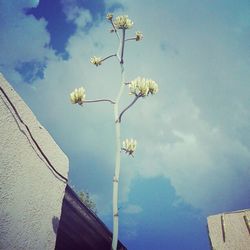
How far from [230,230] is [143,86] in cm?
565

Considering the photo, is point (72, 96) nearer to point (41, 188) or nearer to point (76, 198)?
point (76, 198)

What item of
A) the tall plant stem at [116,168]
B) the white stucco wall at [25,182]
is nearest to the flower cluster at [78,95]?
the tall plant stem at [116,168]

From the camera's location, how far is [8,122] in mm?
2152

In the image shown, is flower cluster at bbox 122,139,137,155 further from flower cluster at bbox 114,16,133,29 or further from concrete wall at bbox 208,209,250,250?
concrete wall at bbox 208,209,250,250

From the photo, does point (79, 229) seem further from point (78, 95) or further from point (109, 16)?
point (109, 16)

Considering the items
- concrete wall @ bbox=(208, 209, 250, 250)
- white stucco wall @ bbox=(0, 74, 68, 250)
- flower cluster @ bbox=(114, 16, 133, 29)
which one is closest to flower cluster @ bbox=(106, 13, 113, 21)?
flower cluster @ bbox=(114, 16, 133, 29)

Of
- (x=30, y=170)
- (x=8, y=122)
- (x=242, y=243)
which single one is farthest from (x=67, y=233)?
(x=242, y=243)

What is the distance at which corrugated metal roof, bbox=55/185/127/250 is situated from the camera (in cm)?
322

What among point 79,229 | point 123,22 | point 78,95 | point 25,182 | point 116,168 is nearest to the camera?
point 25,182

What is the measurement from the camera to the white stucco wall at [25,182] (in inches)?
78.6

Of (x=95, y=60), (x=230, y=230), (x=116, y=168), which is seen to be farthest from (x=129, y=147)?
(x=230, y=230)

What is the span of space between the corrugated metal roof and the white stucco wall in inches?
20.0

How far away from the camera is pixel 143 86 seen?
376cm

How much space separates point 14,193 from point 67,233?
2.09 metres
